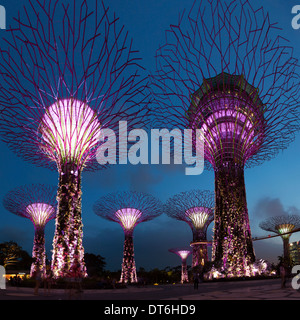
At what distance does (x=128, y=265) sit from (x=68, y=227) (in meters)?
18.9

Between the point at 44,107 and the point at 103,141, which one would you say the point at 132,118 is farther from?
the point at 44,107

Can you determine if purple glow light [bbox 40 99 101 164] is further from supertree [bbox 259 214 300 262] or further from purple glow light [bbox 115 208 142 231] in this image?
supertree [bbox 259 214 300 262]

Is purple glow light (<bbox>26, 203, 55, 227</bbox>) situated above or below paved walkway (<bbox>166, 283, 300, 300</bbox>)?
above

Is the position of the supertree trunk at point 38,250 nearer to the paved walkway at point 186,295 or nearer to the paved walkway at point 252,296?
the paved walkway at point 186,295

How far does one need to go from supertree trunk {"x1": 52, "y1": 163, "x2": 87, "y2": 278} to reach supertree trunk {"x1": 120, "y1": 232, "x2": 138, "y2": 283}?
17.0m

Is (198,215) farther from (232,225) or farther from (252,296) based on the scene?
(252,296)

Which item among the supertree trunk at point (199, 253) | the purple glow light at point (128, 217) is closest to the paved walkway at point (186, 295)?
the purple glow light at point (128, 217)

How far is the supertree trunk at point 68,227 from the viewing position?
16.8m

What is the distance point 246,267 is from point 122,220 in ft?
55.5

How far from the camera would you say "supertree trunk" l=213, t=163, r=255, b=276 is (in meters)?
21.7

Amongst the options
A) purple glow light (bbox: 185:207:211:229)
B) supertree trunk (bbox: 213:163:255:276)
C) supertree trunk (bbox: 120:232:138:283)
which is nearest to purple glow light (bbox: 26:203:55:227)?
supertree trunk (bbox: 120:232:138:283)

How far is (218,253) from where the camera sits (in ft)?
73.8

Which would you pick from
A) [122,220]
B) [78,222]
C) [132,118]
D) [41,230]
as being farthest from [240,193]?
[41,230]

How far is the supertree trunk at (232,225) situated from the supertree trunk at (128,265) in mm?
13955
